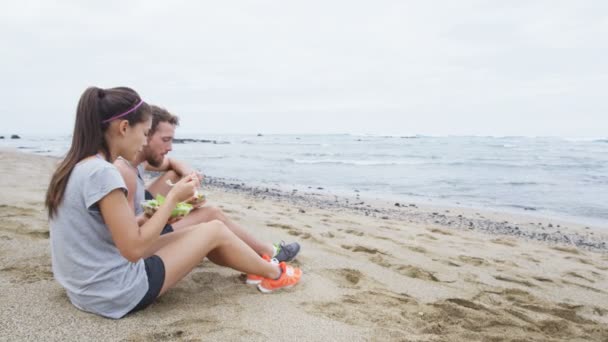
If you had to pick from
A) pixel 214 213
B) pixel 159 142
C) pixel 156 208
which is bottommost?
pixel 214 213

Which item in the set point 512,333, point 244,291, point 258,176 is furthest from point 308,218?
point 258,176

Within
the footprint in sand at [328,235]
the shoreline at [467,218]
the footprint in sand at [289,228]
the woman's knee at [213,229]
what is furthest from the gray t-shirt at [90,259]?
the shoreline at [467,218]

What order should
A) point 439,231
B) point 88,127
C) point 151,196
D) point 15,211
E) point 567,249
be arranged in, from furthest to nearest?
1. point 439,231
2. point 567,249
3. point 15,211
4. point 151,196
5. point 88,127

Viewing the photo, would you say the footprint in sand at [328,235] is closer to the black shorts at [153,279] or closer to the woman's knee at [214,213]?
the woman's knee at [214,213]

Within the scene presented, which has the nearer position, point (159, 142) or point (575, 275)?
point (159, 142)

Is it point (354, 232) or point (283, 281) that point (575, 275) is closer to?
point (354, 232)

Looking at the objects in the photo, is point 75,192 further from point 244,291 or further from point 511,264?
point 511,264

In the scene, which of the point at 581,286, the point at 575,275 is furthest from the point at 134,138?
the point at 575,275

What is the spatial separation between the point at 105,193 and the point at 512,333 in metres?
2.50

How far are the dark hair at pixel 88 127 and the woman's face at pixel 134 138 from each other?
0.07m

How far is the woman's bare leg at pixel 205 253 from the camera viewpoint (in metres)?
2.66

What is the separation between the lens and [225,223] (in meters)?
3.58

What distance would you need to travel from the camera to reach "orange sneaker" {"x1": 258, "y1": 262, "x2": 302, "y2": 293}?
3.08m

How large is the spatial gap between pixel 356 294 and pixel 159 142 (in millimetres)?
2059
